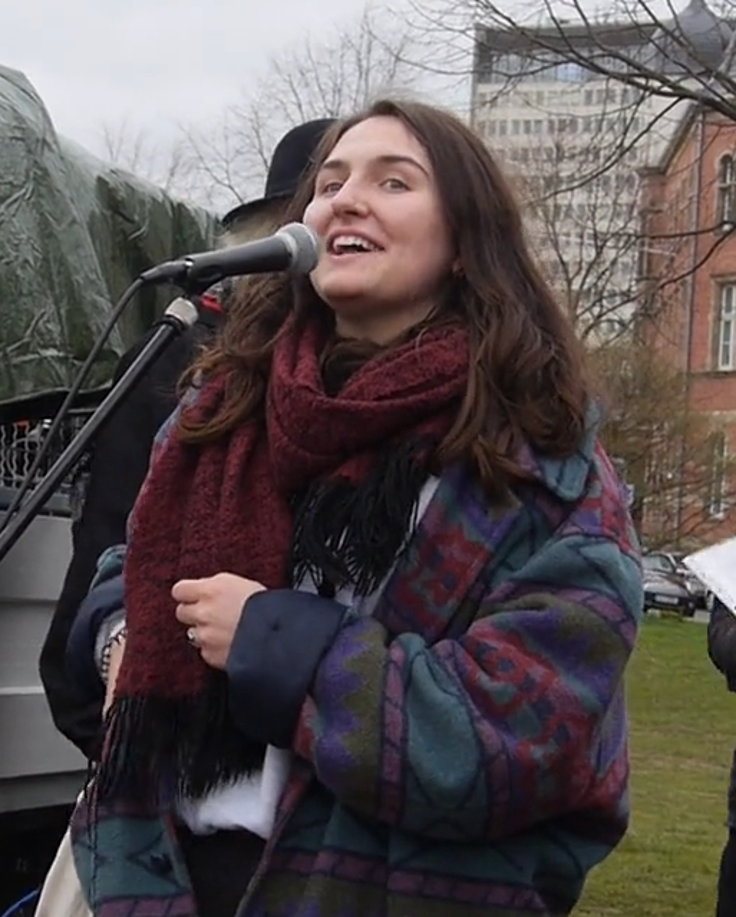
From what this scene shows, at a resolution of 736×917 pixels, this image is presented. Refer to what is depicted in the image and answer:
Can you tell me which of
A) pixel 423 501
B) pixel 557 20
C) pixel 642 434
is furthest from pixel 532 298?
pixel 642 434

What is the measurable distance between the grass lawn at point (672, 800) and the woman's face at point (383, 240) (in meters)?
0.57

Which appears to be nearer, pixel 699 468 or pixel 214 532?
pixel 214 532

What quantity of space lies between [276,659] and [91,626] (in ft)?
1.64

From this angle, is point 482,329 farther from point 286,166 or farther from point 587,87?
point 587,87

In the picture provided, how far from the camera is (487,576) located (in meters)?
2.03

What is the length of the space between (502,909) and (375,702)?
0.97 ft

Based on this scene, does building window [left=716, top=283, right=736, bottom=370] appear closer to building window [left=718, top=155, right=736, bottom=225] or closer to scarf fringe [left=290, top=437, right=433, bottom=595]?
building window [left=718, top=155, right=736, bottom=225]

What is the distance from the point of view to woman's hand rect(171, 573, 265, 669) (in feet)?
6.58

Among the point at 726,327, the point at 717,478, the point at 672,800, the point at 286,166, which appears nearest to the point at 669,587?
the point at 717,478

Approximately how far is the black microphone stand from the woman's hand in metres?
0.34

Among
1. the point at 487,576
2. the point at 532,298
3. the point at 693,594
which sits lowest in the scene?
the point at 693,594

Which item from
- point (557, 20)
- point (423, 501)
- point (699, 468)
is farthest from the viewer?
point (699, 468)

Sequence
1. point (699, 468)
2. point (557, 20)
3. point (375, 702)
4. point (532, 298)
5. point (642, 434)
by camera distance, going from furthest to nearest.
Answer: point (699, 468) → point (642, 434) → point (557, 20) → point (532, 298) → point (375, 702)

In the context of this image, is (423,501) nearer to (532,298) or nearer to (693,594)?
(532,298)
